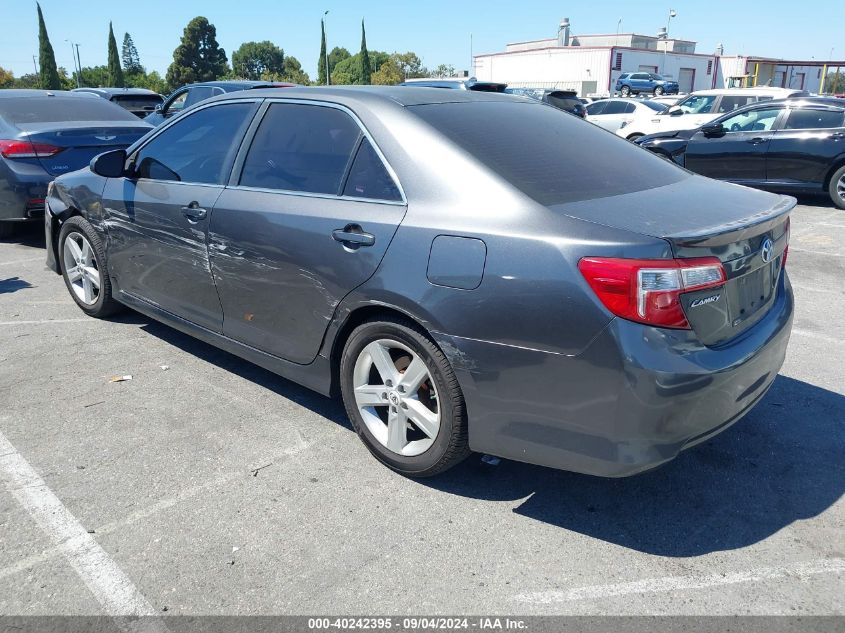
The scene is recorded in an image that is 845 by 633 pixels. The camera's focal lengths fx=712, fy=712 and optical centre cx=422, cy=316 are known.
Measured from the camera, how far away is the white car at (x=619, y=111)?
17.9 m

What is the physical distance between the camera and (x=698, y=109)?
1562cm

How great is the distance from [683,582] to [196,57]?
7797cm

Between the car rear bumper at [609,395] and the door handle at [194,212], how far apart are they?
1.77 metres

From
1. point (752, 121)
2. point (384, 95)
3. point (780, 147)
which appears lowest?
point (780, 147)

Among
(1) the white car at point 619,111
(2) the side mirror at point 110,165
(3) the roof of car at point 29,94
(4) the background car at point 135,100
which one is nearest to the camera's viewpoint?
(2) the side mirror at point 110,165

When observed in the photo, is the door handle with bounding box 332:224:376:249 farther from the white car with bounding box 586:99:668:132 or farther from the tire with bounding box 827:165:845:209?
the white car with bounding box 586:99:668:132

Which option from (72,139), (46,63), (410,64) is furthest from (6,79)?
(72,139)

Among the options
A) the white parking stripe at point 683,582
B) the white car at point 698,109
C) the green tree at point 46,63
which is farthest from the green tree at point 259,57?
the white parking stripe at point 683,582

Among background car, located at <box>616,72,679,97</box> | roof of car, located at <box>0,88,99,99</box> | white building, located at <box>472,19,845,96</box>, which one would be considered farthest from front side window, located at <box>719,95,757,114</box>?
white building, located at <box>472,19,845,96</box>

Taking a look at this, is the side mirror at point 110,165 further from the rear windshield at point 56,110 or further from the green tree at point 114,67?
the green tree at point 114,67

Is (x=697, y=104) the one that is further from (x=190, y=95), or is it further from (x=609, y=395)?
(x=609, y=395)

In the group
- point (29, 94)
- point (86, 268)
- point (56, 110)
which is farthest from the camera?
point (29, 94)

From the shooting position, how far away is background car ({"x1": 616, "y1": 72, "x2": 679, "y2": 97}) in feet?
148

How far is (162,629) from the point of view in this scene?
7.66 ft
